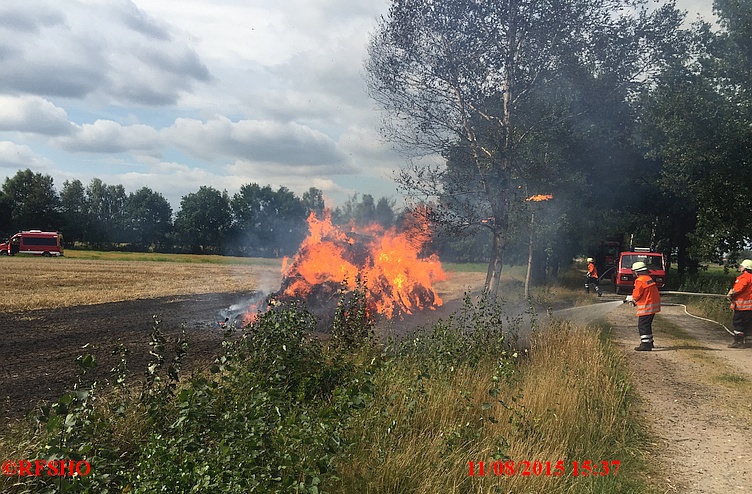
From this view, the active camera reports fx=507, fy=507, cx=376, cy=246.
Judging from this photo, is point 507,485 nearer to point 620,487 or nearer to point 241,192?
point 620,487

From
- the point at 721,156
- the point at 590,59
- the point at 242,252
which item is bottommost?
the point at 242,252

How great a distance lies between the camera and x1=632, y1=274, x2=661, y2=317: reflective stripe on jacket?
35.2 ft

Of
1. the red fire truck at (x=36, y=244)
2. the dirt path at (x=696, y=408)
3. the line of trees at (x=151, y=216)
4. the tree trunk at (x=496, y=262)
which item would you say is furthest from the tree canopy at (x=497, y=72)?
the red fire truck at (x=36, y=244)

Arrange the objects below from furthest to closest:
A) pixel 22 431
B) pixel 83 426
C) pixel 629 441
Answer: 1. pixel 629 441
2. pixel 22 431
3. pixel 83 426

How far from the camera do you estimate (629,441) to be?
5703 millimetres

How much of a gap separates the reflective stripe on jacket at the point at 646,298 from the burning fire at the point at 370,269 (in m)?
5.48

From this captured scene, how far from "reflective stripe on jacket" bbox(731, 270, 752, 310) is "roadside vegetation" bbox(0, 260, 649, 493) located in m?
6.19

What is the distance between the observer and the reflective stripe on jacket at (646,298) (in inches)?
423

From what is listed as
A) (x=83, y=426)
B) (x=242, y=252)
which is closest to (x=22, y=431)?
(x=83, y=426)

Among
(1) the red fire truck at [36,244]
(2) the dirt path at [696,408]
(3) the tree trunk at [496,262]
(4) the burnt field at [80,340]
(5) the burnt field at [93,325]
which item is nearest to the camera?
(2) the dirt path at [696,408]

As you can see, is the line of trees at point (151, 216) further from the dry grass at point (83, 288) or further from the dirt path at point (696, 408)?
the dirt path at point (696, 408)

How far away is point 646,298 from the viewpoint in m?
10.9

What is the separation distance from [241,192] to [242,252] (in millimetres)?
10020

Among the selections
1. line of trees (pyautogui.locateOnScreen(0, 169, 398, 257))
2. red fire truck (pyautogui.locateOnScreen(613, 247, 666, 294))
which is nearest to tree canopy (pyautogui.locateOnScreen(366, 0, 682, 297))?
red fire truck (pyautogui.locateOnScreen(613, 247, 666, 294))
